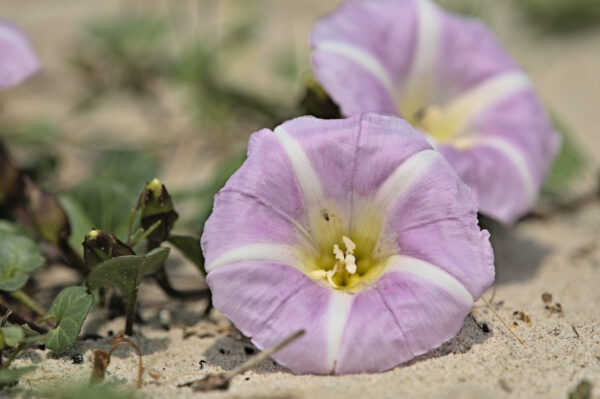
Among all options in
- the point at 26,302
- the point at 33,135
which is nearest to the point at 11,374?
the point at 26,302

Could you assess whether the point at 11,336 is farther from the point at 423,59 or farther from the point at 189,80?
the point at 189,80

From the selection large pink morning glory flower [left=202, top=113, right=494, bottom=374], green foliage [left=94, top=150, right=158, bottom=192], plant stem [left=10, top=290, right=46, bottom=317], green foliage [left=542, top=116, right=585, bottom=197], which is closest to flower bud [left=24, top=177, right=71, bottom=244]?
plant stem [left=10, top=290, right=46, bottom=317]

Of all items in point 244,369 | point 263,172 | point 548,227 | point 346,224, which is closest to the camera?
point 244,369

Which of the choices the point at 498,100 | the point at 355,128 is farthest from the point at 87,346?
the point at 498,100

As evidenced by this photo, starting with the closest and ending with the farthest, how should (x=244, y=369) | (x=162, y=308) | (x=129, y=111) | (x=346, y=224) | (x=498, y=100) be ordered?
(x=244, y=369) < (x=346, y=224) < (x=162, y=308) < (x=498, y=100) < (x=129, y=111)

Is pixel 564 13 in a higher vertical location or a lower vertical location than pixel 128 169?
lower

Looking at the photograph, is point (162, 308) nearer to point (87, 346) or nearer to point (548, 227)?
point (87, 346)
